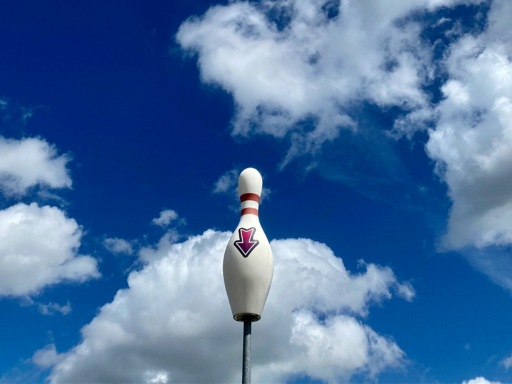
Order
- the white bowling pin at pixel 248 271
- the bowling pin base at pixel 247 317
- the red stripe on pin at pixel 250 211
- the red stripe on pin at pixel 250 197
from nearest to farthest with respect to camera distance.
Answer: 1. the white bowling pin at pixel 248 271
2. the bowling pin base at pixel 247 317
3. the red stripe on pin at pixel 250 211
4. the red stripe on pin at pixel 250 197

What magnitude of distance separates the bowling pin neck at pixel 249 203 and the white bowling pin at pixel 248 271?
22.7 inches

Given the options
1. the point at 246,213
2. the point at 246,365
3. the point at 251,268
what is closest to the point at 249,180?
the point at 246,213

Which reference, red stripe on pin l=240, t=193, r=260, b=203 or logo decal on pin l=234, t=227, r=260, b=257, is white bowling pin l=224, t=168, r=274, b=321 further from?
red stripe on pin l=240, t=193, r=260, b=203

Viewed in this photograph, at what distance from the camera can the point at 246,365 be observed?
935 centimetres

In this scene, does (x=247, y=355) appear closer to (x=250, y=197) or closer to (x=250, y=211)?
(x=250, y=211)

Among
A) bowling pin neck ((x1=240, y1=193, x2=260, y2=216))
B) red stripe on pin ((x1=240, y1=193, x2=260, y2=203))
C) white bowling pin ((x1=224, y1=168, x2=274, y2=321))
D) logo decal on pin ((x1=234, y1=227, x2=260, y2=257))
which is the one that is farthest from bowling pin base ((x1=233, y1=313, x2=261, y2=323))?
red stripe on pin ((x1=240, y1=193, x2=260, y2=203))

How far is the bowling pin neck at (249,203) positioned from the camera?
10.9 metres

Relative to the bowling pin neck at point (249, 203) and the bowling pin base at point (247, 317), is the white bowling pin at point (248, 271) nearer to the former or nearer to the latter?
the bowling pin base at point (247, 317)

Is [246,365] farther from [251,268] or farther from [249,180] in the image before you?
[249,180]

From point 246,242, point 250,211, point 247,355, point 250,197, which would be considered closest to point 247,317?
point 247,355

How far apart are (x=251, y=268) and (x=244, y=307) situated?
74 cm

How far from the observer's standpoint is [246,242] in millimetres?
9906

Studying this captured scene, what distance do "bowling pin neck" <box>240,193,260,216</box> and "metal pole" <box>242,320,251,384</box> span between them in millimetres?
2279

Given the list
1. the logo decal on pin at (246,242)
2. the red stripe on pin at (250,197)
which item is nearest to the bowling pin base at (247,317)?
the logo decal on pin at (246,242)
